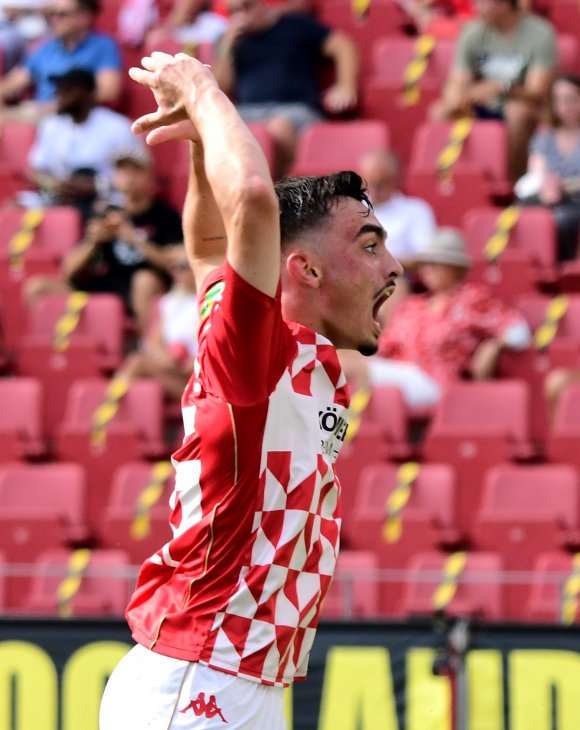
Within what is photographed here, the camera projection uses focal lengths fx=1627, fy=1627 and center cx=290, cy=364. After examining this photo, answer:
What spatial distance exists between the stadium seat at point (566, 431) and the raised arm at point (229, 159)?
A: 484cm

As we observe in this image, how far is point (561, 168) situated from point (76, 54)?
3.31m

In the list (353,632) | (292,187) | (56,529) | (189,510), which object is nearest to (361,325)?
(292,187)

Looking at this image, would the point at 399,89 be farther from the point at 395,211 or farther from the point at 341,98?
the point at 395,211

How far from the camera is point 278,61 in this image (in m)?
9.74

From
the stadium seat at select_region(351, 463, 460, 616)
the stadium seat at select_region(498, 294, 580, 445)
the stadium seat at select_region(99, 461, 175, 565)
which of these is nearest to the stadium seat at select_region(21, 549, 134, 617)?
the stadium seat at select_region(99, 461, 175, 565)

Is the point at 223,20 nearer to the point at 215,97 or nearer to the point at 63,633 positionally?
the point at 63,633

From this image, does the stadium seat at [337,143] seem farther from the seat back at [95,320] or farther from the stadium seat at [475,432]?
the stadium seat at [475,432]

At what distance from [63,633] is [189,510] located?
3.31 metres

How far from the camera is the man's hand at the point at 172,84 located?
277 centimetres

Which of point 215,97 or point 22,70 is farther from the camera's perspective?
point 22,70

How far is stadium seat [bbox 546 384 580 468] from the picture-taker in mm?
7441

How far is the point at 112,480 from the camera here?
813 cm

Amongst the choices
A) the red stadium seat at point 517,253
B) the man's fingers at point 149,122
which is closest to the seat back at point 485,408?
the red stadium seat at point 517,253

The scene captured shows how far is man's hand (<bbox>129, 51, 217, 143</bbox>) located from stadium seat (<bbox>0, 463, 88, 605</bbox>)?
16.4ft
